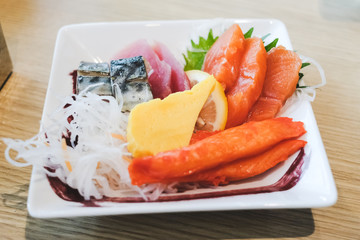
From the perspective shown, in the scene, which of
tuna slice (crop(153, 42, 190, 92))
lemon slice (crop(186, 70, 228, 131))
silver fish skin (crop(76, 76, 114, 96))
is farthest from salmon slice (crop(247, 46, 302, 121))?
silver fish skin (crop(76, 76, 114, 96))

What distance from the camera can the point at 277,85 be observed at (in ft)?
5.96

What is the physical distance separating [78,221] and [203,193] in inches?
21.1

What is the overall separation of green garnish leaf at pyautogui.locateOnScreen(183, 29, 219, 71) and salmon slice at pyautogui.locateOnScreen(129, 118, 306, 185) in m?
0.69

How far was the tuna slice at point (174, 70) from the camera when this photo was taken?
1863mm

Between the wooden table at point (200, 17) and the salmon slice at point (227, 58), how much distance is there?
666 millimetres

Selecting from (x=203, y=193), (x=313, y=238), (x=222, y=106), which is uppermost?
(x=222, y=106)

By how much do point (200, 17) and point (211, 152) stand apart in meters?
1.79

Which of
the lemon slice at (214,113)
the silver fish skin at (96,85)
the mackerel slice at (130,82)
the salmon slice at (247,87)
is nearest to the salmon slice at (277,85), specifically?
the salmon slice at (247,87)

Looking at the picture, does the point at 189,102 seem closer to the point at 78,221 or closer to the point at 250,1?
the point at 78,221

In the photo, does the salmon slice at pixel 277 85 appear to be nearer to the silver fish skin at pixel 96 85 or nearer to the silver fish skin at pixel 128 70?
the silver fish skin at pixel 128 70

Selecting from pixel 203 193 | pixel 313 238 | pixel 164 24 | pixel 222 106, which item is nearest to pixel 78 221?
pixel 203 193

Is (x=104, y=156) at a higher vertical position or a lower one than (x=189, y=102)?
lower

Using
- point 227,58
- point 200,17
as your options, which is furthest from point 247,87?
point 200,17

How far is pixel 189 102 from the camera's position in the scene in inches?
62.0
